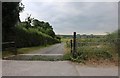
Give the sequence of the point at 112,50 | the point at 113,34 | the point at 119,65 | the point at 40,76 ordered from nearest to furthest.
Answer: the point at 40,76 → the point at 119,65 → the point at 112,50 → the point at 113,34

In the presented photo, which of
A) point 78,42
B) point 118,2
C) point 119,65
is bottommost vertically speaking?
point 119,65

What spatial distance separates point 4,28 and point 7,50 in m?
2.01

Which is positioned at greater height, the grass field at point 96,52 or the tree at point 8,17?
the tree at point 8,17

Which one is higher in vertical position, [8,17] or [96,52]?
[8,17]

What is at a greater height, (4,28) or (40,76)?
(4,28)

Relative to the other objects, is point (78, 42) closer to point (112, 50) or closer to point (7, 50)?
point (112, 50)

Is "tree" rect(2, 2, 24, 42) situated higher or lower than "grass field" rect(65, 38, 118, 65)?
Answer: higher

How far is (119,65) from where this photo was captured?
12.1m

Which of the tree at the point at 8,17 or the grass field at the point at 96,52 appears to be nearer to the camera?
the grass field at the point at 96,52

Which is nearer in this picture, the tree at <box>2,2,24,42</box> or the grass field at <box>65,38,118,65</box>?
the grass field at <box>65,38,118,65</box>

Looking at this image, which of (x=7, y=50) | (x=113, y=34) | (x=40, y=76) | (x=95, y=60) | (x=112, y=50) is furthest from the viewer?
(x=7, y=50)

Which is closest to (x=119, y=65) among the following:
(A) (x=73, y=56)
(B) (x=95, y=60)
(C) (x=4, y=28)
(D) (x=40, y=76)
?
(B) (x=95, y=60)

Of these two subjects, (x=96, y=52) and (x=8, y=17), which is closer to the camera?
(x=96, y=52)

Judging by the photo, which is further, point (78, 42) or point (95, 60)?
point (78, 42)
